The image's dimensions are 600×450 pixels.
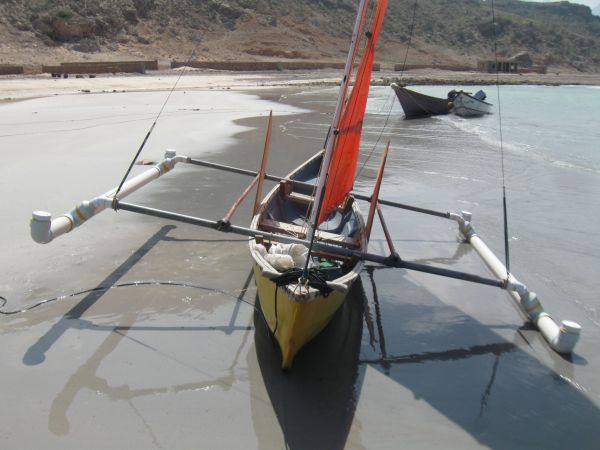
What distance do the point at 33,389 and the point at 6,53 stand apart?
48.1 m

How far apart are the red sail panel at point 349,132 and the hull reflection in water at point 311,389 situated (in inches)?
52.3

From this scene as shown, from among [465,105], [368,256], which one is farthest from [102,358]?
[465,105]

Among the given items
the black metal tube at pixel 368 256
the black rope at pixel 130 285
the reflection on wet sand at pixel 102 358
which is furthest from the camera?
the black rope at pixel 130 285

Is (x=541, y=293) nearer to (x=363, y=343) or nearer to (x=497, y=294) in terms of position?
(x=497, y=294)

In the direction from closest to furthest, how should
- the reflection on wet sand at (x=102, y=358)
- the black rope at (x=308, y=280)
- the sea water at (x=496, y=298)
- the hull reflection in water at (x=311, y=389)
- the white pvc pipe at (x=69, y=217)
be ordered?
the hull reflection in water at (x=311, y=389) < the reflection on wet sand at (x=102, y=358) < the black rope at (x=308, y=280) < the sea water at (x=496, y=298) < the white pvc pipe at (x=69, y=217)

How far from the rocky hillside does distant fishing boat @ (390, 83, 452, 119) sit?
1050 centimetres

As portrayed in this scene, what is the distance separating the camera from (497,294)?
6.59m

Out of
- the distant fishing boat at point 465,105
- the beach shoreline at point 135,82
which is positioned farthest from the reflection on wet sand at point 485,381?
the distant fishing boat at point 465,105

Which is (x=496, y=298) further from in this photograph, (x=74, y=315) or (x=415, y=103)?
(x=415, y=103)

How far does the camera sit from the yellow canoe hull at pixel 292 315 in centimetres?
423

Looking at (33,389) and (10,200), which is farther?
(10,200)

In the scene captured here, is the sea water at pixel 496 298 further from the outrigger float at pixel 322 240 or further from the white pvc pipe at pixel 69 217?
the white pvc pipe at pixel 69 217

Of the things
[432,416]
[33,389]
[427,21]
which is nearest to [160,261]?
[33,389]

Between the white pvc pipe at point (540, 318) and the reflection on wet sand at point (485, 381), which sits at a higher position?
the white pvc pipe at point (540, 318)
